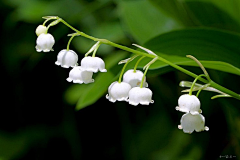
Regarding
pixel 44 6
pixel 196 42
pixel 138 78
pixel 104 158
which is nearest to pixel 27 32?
pixel 44 6

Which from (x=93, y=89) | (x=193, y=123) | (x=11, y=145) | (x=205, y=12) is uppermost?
(x=205, y=12)

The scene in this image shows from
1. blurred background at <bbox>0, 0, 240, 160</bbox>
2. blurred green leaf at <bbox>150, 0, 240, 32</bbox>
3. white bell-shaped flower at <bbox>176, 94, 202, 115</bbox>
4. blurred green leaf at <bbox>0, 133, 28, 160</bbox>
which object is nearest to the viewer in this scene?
white bell-shaped flower at <bbox>176, 94, 202, 115</bbox>

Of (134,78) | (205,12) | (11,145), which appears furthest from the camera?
(11,145)

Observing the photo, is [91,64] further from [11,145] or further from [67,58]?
[11,145]

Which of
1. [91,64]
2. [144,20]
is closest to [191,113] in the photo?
[91,64]

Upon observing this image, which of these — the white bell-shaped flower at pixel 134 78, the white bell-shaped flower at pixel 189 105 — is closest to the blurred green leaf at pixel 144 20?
the white bell-shaped flower at pixel 134 78

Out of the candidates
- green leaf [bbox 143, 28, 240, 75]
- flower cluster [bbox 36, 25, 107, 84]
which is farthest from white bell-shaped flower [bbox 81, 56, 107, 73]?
green leaf [bbox 143, 28, 240, 75]

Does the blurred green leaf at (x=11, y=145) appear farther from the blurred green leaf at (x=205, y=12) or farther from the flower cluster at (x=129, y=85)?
the flower cluster at (x=129, y=85)

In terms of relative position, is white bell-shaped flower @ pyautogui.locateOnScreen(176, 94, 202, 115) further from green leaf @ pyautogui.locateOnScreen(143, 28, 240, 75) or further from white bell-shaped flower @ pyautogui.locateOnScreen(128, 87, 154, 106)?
green leaf @ pyautogui.locateOnScreen(143, 28, 240, 75)
